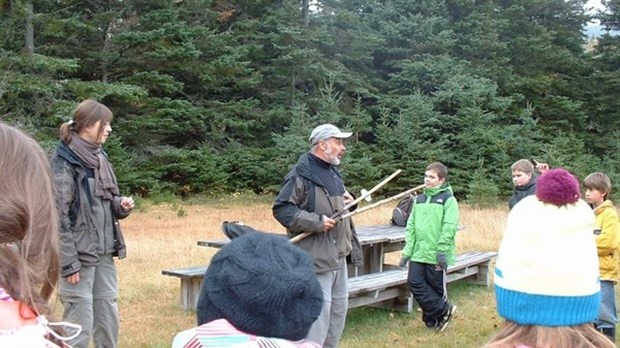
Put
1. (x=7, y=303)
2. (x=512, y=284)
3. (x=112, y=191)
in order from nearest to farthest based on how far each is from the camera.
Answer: (x=7, y=303)
(x=512, y=284)
(x=112, y=191)

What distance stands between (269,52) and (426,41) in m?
7.25

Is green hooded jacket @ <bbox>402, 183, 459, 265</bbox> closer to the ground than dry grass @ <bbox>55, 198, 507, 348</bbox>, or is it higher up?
higher up

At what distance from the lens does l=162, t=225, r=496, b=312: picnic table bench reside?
6965 mm

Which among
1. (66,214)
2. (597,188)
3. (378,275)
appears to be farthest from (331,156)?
(378,275)

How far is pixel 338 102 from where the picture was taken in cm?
2722

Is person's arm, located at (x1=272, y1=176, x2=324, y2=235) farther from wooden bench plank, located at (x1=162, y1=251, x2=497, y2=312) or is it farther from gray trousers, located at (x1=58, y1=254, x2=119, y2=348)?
wooden bench plank, located at (x1=162, y1=251, x2=497, y2=312)

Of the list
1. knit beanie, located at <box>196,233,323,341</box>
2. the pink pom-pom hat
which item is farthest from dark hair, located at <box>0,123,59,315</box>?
the pink pom-pom hat

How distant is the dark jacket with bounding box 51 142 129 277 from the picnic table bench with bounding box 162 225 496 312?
2.31m

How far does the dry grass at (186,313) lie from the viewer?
21.2 feet

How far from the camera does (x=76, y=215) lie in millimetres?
4328

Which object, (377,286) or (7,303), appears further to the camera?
(377,286)

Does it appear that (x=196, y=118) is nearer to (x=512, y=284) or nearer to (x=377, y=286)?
(x=377, y=286)

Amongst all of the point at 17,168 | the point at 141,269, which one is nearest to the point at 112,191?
the point at 17,168

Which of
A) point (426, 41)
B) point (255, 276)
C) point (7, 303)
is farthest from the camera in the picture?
point (426, 41)
